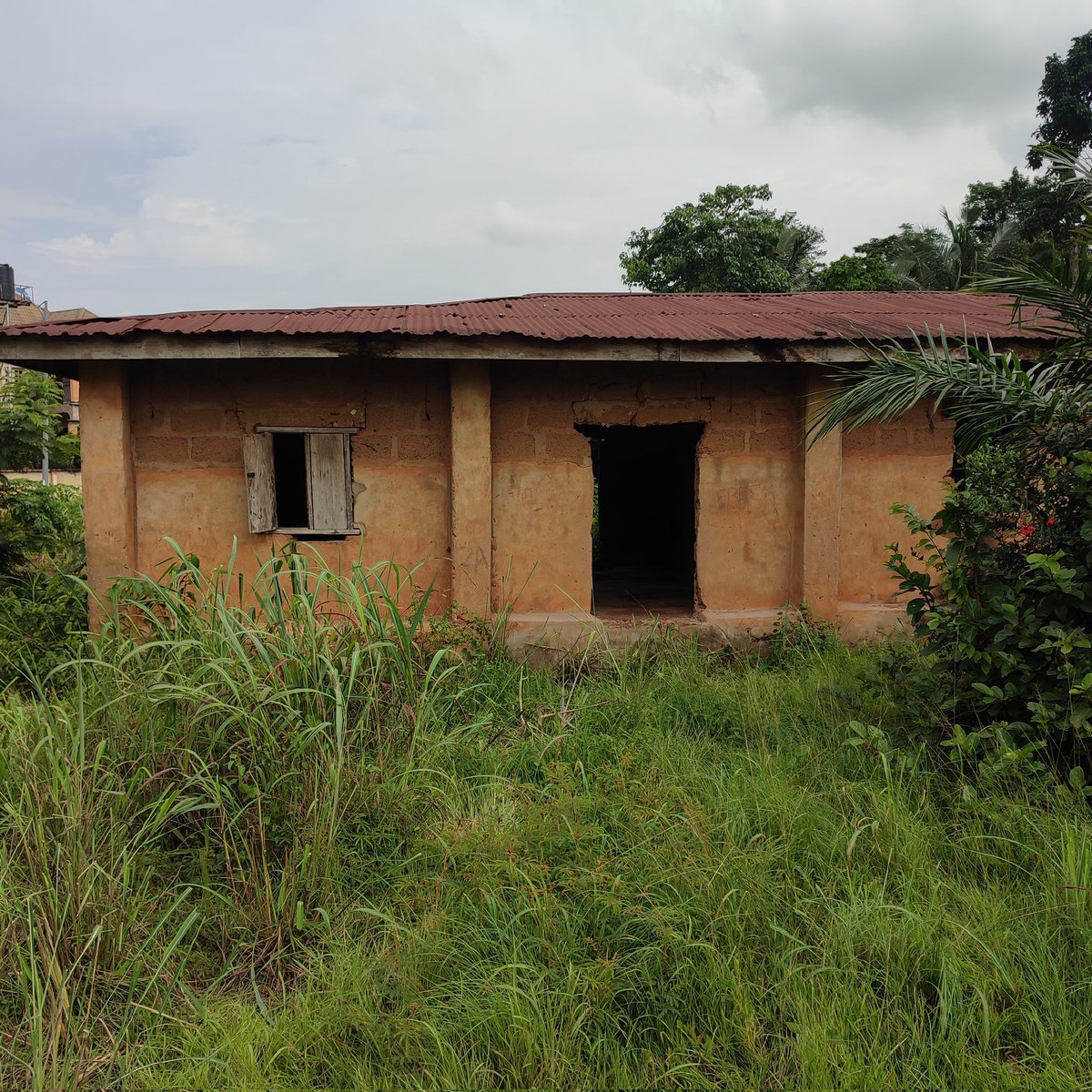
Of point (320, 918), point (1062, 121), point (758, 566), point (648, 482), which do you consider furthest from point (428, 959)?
point (1062, 121)

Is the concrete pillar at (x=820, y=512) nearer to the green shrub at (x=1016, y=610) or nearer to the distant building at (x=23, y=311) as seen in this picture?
the green shrub at (x=1016, y=610)

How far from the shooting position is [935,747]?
3840mm

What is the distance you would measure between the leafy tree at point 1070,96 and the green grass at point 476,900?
2652cm

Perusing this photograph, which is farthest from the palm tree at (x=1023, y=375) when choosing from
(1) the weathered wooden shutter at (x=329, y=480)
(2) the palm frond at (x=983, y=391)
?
(1) the weathered wooden shutter at (x=329, y=480)

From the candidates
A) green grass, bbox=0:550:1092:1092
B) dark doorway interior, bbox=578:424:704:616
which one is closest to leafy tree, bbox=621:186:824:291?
dark doorway interior, bbox=578:424:704:616

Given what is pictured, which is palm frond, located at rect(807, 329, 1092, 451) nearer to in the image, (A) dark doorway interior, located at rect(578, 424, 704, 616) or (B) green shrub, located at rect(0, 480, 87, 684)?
(A) dark doorway interior, located at rect(578, 424, 704, 616)

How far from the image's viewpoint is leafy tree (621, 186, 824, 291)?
20.8 m

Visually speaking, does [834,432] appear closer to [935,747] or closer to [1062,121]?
[935,747]

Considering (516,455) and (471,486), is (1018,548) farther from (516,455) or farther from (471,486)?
(471,486)

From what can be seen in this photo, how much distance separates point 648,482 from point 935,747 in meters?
8.65

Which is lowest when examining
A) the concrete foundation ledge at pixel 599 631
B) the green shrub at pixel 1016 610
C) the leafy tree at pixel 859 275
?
the concrete foundation ledge at pixel 599 631

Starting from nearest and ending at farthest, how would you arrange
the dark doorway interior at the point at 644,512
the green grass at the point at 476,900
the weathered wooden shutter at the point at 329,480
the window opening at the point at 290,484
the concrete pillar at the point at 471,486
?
1. the green grass at the point at 476,900
2. the concrete pillar at the point at 471,486
3. the weathered wooden shutter at the point at 329,480
4. the window opening at the point at 290,484
5. the dark doorway interior at the point at 644,512

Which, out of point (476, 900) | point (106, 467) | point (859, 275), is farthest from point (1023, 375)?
point (859, 275)

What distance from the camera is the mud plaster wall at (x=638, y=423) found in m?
5.91
